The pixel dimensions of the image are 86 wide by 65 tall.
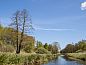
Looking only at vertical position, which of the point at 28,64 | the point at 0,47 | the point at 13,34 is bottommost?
the point at 28,64

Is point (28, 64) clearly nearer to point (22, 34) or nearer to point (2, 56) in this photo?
point (2, 56)

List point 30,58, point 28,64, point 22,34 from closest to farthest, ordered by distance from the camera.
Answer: point 28,64 < point 30,58 < point 22,34

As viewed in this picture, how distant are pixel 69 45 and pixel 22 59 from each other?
125065 millimetres

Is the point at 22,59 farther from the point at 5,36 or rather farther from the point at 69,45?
the point at 69,45

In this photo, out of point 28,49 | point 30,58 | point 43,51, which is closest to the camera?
point 30,58

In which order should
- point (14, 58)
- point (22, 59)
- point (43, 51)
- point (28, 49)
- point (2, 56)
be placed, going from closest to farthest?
point (2, 56) < point (14, 58) < point (22, 59) < point (28, 49) < point (43, 51)

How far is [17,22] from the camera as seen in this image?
4594 cm

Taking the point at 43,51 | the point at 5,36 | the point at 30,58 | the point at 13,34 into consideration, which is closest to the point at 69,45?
the point at 43,51

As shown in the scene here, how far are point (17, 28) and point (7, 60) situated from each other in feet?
74.8

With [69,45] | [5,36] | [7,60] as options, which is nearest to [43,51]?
[5,36]

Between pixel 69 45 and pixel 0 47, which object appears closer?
pixel 0 47

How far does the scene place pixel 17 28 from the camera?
1815 inches

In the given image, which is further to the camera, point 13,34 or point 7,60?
point 13,34

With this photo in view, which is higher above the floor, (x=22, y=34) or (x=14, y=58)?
(x=22, y=34)
